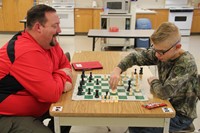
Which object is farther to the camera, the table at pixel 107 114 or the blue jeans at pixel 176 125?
the blue jeans at pixel 176 125

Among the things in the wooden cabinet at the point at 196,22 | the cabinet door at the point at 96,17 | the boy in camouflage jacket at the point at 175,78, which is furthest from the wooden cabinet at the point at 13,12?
the boy in camouflage jacket at the point at 175,78

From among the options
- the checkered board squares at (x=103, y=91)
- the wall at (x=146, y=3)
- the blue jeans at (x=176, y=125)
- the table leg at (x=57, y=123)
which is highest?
the wall at (x=146, y=3)

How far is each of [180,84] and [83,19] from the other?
598cm

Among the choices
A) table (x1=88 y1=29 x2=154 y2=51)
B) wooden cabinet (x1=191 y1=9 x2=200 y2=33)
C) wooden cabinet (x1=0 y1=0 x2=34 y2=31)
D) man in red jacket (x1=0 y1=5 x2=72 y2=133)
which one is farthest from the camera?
wooden cabinet (x1=191 y1=9 x2=200 y2=33)

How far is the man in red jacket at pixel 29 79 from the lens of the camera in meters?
1.38

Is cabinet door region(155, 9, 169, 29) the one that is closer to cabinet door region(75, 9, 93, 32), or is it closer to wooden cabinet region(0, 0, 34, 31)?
cabinet door region(75, 9, 93, 32)

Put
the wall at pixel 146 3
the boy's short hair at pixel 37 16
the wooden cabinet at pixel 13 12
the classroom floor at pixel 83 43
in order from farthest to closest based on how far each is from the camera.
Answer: the wall at pixel 146 3 < the wooden cabinet at pixel 13 12 < the classroom floor at pixel 83 43 < the boy's short hair at pixel 37 16

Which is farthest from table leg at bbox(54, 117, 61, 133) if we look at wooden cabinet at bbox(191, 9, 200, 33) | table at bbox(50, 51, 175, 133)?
wooden cabinet at bbox(191, 9, 200, 33)

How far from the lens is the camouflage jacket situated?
54.9 inches

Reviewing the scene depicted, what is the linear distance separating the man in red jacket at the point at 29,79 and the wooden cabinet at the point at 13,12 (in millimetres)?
5878

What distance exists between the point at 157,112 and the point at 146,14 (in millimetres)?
4912

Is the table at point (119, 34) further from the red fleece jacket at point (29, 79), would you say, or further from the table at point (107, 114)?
the table at point (107, 114)

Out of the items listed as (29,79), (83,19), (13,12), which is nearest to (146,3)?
(83,19)

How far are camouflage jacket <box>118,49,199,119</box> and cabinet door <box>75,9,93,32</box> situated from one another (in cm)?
568
